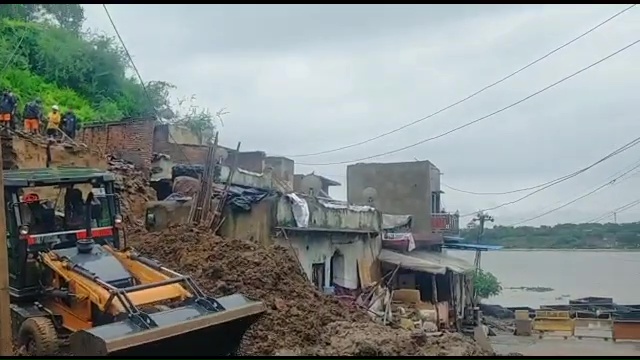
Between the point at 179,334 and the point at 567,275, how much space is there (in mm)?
66915

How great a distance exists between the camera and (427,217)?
3519cm

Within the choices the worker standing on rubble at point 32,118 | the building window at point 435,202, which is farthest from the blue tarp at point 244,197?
the building window at point 435,202

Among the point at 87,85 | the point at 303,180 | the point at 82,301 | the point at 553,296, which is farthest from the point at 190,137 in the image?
the point at 553,296

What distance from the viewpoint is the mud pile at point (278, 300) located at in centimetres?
952

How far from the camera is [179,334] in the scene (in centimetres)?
830

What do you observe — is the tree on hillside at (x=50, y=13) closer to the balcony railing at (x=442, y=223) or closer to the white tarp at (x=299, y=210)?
the balcony railing at (x=442, y=223)

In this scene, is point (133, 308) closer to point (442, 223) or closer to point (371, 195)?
point (371, 195)

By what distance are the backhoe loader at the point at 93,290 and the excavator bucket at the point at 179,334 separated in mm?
12

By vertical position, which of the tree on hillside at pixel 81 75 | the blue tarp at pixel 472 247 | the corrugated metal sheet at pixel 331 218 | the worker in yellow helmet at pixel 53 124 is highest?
the tree on hillside at pixel 81 75

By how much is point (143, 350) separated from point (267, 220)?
30.5 feet

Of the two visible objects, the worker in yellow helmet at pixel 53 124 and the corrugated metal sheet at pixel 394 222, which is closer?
the worker in yellow helmet at pixel 53 124

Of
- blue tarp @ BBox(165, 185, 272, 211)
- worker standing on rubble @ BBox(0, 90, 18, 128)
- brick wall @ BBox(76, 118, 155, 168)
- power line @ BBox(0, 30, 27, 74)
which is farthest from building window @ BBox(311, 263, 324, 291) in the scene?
power line @ BBox(0, 30, 27, 74)

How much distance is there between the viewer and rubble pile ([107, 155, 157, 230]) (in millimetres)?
18092

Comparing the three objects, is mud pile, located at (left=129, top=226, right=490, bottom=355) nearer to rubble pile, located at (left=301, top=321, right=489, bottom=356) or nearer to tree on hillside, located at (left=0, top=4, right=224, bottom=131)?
rubble pile, located at (left=301, top=321, right=489, bottom=356)
